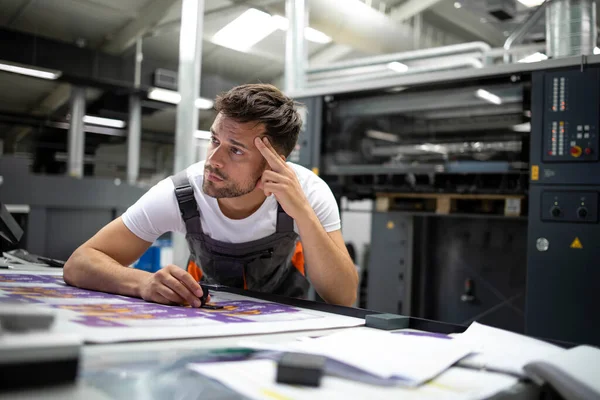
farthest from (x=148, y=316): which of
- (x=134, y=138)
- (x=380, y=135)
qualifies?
(x=134, y=138)

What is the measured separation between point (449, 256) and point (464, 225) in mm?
248

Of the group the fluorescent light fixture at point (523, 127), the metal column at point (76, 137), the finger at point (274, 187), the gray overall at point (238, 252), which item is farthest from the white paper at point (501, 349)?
the metal column at point (76, 137)

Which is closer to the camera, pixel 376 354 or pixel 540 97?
pixel 376 354

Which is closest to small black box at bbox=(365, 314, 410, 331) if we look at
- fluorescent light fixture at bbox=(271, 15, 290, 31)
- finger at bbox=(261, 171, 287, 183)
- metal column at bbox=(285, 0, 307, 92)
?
finger at bbox=(261, 171, 287, 183)

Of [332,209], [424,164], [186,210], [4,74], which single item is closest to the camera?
[186,210]

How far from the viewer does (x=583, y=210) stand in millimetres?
2408

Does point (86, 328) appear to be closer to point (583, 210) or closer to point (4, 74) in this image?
point (583, 210)

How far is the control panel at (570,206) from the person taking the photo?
7.83ft

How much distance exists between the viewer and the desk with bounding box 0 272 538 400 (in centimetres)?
57

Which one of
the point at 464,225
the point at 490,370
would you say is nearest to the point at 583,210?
the point at 464,225

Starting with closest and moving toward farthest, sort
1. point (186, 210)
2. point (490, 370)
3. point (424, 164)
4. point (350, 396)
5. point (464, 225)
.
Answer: point (350, 396) < point (490, 370) < point (186, 210) < point (424, 164) < point (464, 225)

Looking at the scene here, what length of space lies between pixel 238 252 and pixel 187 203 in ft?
0.73

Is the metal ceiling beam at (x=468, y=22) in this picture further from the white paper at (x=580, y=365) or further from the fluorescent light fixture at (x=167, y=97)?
the white paper at (x=580, y=365)

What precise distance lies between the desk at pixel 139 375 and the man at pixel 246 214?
0.72 metres
